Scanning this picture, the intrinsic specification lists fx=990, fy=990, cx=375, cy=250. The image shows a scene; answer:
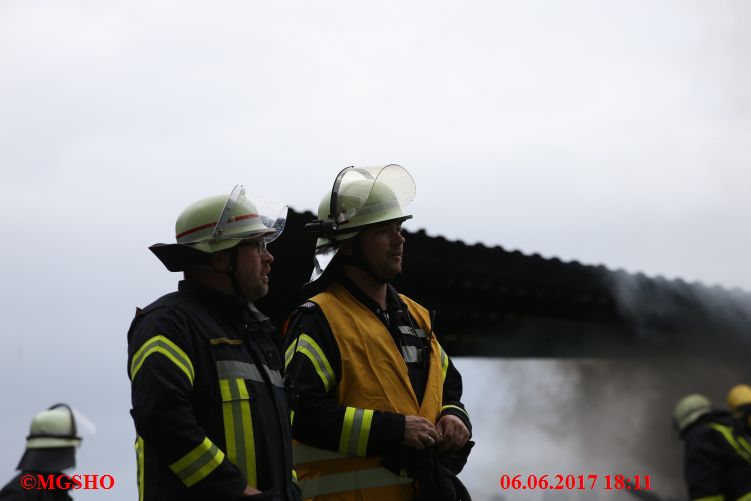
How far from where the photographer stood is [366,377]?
3.87 metres

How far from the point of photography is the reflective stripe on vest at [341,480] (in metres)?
3.79

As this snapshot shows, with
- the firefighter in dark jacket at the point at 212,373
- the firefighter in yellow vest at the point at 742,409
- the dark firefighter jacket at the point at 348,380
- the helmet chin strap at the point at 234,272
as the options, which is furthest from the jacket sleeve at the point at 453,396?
the firefighter in yellow vest at the point at 742,409

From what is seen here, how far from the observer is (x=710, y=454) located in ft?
20.4

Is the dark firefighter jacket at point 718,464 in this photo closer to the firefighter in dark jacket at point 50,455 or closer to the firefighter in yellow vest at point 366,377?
the firefighter in yellow vest at point 366,377

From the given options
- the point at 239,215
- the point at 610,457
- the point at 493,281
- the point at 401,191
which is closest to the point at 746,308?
the point at 610,457

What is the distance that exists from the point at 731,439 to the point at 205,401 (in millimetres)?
4175

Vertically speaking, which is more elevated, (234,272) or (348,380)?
(234,272)

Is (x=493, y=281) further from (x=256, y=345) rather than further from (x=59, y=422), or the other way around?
(x=256, y=345)

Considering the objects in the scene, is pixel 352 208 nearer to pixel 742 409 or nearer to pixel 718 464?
pixel 718 464

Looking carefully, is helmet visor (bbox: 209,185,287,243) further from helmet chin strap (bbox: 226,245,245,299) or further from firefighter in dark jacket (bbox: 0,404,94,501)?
firefighter in dark jacket (bbox: 0,404,94,501)
